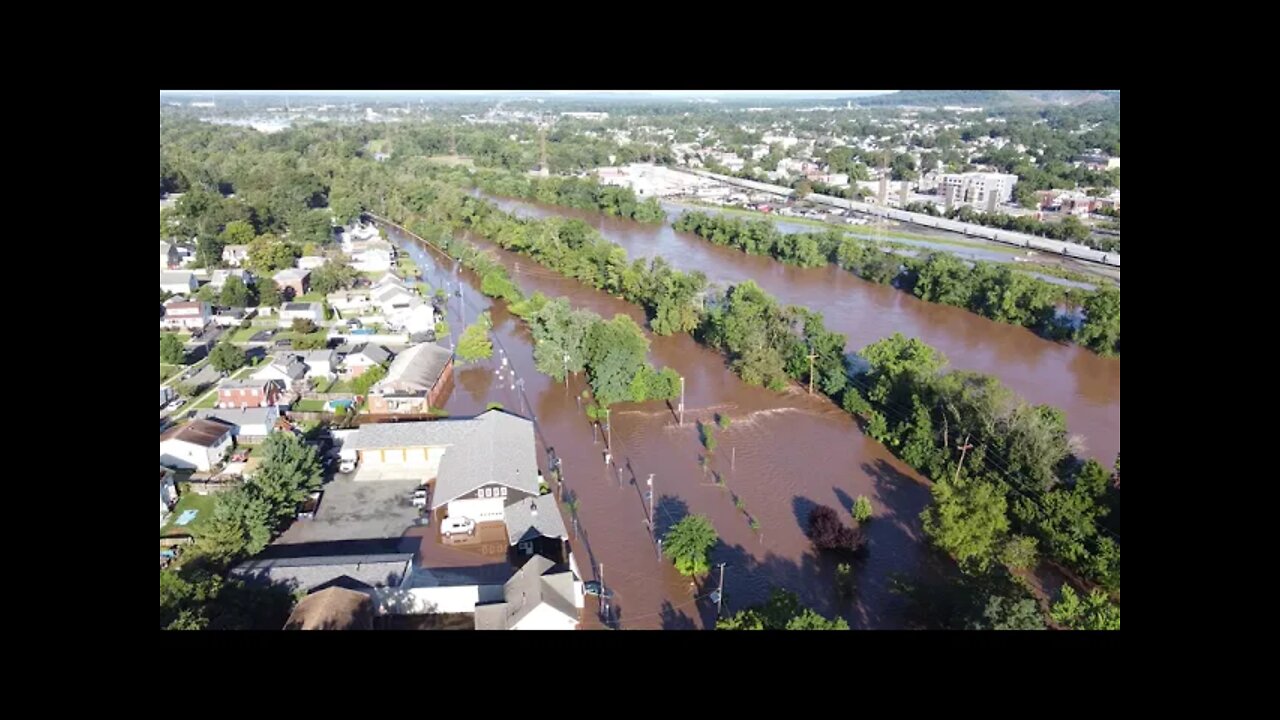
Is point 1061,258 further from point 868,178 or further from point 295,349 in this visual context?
point 295,349

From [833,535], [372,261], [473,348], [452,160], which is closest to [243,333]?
[372,261]

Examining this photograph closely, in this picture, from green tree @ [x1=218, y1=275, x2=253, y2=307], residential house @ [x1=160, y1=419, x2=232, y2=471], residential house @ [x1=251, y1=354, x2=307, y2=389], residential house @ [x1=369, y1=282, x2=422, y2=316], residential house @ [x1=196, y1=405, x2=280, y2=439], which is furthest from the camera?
green tree @ [x1=218, y1=275, x2=253, y2=307]

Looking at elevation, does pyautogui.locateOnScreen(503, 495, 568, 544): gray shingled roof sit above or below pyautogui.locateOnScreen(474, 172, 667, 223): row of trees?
below

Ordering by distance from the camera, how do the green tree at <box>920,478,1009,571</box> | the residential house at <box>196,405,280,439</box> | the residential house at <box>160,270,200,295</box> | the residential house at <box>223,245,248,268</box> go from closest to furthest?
the green tree at <box>920,478,1009,571</box>
the residential house at <box>196,405,280,439</box>
the residential house at <box>160,270,200,295</box>
the residential house at <box>223,245,248,268</box>

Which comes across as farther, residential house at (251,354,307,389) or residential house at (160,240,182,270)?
residential house at (160,240,182,270)

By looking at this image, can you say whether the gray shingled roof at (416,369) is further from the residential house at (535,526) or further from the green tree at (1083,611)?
the green tree at (1083,611)

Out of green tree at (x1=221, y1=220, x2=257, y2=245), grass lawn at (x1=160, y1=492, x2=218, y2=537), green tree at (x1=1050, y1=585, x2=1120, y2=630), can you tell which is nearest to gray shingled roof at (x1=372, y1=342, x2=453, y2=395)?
grass lawn at (x1=160, y1=492, x2=218, y2=537)

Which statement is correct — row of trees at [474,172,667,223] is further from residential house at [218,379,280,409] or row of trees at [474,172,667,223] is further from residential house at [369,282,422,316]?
residential house at [218,379,280,409]
